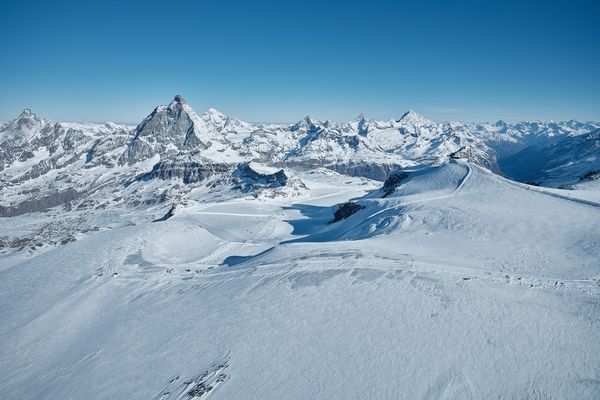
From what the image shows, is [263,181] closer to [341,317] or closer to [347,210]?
[347,210]

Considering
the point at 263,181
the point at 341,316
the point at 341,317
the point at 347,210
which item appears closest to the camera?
the point at 341,317

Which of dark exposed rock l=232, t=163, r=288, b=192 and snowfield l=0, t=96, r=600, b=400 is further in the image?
dark exposed rock l=232, t=163, r=288, b=192

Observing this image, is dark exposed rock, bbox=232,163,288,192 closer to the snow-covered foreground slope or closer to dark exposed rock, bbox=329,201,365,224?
dark exposed rock, bbox=329,201,365,224

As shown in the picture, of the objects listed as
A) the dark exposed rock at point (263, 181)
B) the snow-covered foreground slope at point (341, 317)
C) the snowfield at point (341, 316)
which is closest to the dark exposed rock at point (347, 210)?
the snowfield at point (341, 316)

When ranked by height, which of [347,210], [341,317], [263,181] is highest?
[263,181]

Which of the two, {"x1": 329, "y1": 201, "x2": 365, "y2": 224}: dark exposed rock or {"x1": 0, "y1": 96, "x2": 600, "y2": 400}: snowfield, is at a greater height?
{"x1": 329, "y1": 201, "x2": 365, "y2": 224}: dark exposed rock

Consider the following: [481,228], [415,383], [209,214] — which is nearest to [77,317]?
[415,383]

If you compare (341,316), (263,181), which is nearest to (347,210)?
(341,316)

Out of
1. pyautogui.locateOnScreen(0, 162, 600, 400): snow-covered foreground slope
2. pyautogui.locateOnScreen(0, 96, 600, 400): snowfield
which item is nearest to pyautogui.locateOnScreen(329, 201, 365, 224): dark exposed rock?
pyautogui.locateOnScreen(0, 96, 600, 400): snowfield

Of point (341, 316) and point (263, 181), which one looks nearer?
point (341, 316)
